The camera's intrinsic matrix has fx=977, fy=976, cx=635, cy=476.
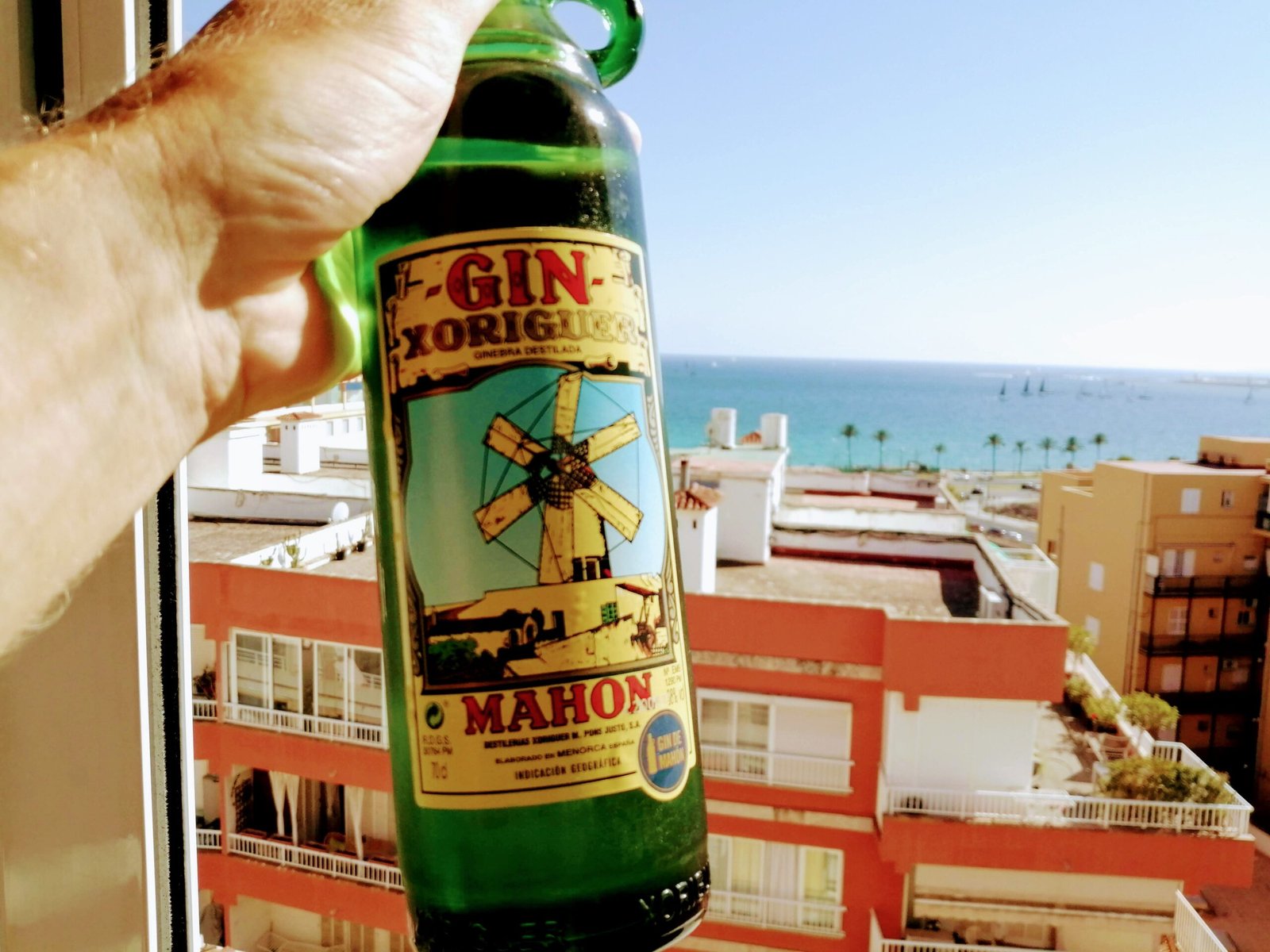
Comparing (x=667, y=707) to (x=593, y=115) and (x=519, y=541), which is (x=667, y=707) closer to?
(x=519, y=541)

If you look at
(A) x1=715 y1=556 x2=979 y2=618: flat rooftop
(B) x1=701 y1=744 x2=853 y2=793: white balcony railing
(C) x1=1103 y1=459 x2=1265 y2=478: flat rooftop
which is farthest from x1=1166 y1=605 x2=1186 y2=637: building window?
(B) x1=701 y1=744 x2=853 y2=793: white balcony railing

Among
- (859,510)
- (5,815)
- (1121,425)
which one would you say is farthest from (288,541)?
(1121,425)

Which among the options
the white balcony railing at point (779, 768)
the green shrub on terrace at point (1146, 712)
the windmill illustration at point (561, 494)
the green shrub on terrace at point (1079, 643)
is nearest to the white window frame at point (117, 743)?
the windmill illustration at point (561, 494)

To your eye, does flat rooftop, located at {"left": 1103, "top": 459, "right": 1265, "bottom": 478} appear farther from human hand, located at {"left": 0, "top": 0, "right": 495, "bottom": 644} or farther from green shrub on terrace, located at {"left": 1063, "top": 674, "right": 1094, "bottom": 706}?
human hand, located at {"left": 0, "top": 0, "right": 495, "bottom": 644}

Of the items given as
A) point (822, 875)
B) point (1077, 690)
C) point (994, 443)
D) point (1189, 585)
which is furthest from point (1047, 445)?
point (822, 875)

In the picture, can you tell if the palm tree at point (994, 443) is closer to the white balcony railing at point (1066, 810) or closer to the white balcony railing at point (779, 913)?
the white balcony railing at point (1066, 810)

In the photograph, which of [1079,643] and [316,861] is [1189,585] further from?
[316,861]
